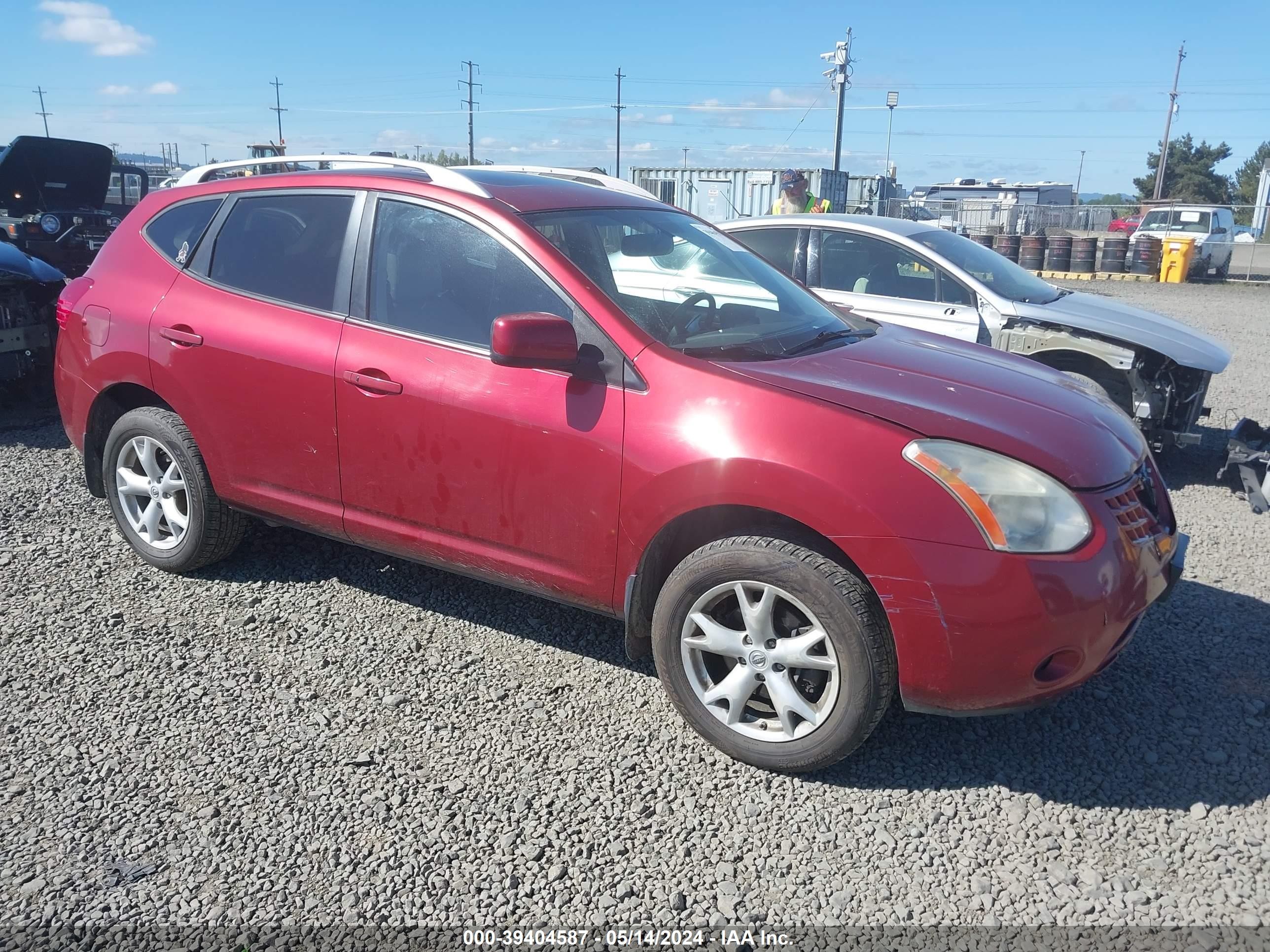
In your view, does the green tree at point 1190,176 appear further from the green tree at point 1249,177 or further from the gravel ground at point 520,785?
the gravel ground at point 520,785

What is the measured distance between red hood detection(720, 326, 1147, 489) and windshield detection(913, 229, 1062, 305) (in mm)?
3474

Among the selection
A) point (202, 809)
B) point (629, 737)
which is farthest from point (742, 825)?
point (202, 809)

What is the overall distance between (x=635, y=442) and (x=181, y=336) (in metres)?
2.19

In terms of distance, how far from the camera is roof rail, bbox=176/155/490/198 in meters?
3.59

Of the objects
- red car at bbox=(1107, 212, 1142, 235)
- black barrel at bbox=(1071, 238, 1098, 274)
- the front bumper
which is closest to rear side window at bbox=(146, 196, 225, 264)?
the front bumper

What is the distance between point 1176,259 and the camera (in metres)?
23.2

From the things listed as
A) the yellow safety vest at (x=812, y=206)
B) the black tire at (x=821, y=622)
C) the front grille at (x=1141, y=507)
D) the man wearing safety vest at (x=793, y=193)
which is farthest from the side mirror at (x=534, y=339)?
the yellow safety vest at (x=812, y=206)

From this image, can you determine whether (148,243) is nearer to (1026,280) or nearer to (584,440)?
(584,440)

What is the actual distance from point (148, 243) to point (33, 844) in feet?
A: 8.90

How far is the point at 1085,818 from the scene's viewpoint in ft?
9.21

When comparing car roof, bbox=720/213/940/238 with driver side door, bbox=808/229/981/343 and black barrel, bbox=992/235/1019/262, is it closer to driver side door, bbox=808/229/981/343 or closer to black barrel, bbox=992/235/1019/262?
driver side door, bbox=808/229/981/343

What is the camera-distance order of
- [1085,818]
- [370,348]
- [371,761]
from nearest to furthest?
[1085,818], [371,761], [370,348]

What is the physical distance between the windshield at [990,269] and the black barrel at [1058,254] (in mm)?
19051

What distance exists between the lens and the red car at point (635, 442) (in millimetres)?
2688
